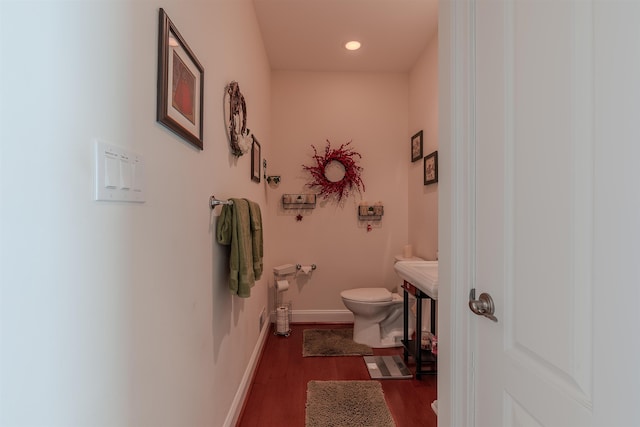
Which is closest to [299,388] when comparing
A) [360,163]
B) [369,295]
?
[369,295]

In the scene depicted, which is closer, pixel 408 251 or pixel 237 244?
pixel 237 244

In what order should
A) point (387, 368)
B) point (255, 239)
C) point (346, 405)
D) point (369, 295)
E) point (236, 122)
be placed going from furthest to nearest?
1. point (369, 295)
2. point (387, 368)
3. point (346, 405)
4. point (236, 122)
5. point (255, 239)

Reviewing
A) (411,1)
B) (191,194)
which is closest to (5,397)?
(191,194)

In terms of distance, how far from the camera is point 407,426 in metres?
1.76

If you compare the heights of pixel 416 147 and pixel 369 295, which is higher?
pixel 416 147

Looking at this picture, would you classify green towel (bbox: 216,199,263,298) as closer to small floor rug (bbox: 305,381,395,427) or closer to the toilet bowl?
small floor rug (bbox: 305,381,395,427)

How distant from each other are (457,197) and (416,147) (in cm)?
229

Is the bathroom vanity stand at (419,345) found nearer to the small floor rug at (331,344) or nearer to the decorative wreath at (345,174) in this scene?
the small floor rug at (331,344)

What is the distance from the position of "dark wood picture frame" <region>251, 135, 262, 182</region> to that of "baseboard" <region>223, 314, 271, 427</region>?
1.29 m

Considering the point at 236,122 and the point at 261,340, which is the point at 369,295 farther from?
the point at 236,122

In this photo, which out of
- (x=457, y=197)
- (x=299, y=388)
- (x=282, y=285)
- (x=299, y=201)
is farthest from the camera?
(x=299, y=201)

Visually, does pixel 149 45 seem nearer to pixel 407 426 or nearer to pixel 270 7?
pixel 270 7

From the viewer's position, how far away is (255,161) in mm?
2465

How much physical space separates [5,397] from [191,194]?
0.80 metres
